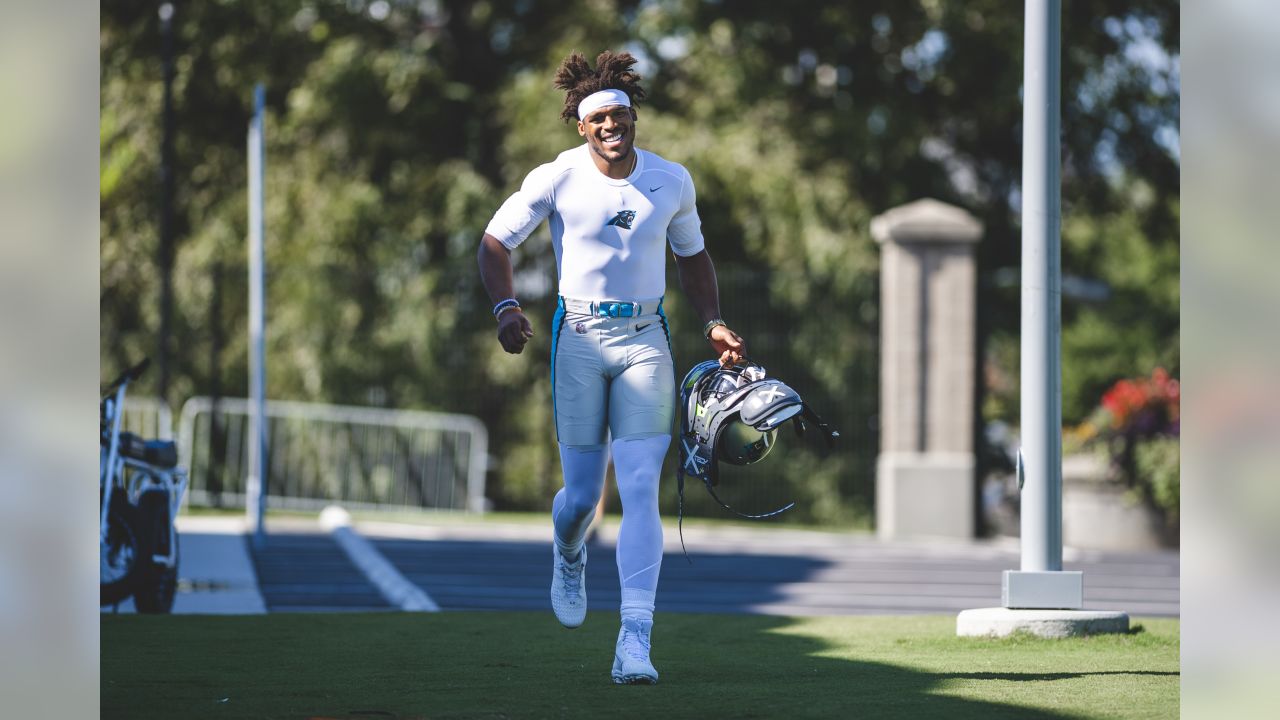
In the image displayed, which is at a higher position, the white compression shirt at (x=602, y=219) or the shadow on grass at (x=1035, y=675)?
the white compression shirt at (x=602, y=219)

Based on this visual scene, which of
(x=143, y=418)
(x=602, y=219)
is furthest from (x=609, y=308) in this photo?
(x=143, y=418)

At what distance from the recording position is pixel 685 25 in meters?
21.1

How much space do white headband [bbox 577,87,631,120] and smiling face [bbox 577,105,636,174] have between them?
0.6 inches

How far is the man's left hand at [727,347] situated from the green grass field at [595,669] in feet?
3.54

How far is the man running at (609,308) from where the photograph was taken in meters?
6.25

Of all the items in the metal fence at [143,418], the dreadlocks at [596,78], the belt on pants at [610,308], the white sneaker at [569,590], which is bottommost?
the white sneaker at [569,590]

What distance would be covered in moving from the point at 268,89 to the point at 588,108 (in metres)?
16.8

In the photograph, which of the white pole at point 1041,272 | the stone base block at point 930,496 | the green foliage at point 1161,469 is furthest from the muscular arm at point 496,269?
the green foliage at point 1161,469

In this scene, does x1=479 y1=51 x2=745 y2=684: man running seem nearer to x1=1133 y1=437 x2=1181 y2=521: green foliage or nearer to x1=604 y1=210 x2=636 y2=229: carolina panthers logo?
x1=604 y1=210 x2=636 y2=229: carolina panthers logo

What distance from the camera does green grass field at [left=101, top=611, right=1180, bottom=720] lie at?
540 cm

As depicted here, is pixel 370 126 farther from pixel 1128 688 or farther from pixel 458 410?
pixel 1128 688

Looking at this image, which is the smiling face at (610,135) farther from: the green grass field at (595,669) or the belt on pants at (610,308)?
the green grass field at (595,669)
